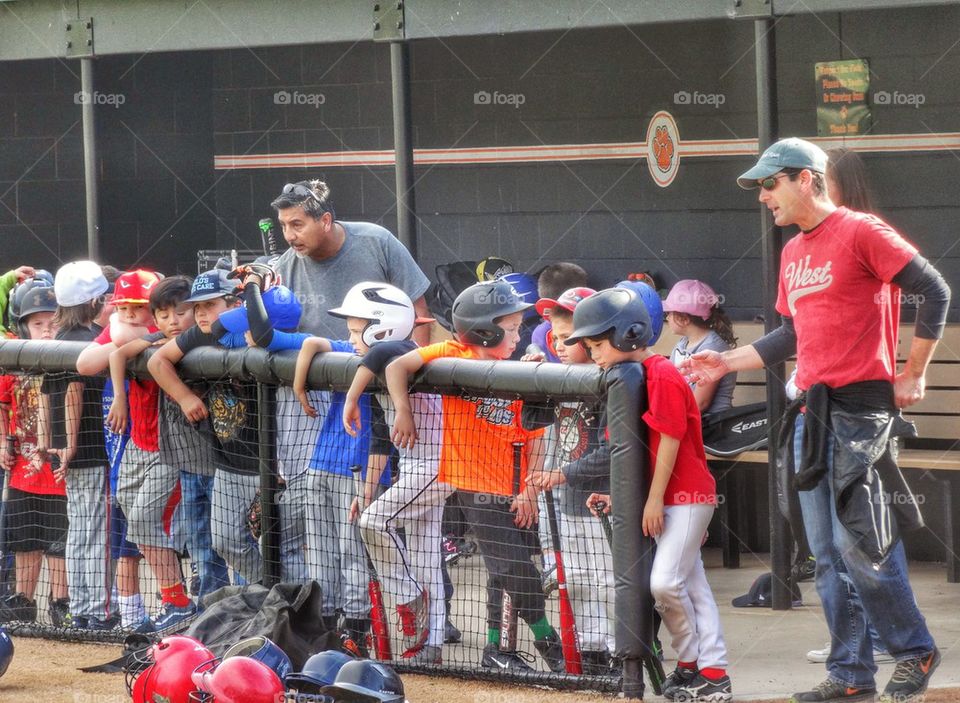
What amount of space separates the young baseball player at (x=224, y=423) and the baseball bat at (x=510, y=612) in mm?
912

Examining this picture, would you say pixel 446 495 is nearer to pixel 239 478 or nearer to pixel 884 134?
pixel 239 478

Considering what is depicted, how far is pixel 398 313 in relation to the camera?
4.99m

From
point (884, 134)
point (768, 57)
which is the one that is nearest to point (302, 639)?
point (768, 57)

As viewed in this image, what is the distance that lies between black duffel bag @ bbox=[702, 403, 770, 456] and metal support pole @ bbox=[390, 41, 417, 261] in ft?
5.56

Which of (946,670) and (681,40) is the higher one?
(681,40)

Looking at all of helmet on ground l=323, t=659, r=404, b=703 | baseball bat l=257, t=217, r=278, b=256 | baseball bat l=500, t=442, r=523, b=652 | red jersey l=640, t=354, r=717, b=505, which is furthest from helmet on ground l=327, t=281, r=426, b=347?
→ baseball bat l=257, t=217, r=278, b=256

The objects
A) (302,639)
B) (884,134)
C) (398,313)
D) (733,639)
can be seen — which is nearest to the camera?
(302,639)

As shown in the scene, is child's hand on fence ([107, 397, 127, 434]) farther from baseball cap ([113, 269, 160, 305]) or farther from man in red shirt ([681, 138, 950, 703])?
man in red shirt ([681, 138, 950, 703])

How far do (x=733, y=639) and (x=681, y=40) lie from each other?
4.00m

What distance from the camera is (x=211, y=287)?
514 centimetres

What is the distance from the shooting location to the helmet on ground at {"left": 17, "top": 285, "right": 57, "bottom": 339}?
5965mm

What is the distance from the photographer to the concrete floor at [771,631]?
4.74 metres

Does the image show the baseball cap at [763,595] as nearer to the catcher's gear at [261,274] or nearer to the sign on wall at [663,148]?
the catcher's gear at [261,274]

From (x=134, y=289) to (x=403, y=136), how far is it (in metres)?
2.19
